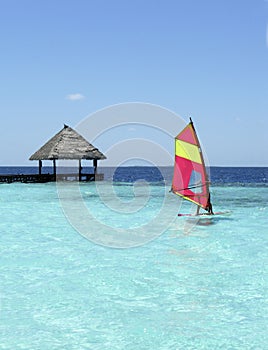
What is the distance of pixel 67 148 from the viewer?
1416 inches

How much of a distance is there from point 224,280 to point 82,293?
Result: 259cm

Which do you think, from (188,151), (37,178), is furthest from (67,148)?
(188,151)

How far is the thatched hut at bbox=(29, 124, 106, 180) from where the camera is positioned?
35250mm

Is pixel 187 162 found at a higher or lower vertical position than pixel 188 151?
lower

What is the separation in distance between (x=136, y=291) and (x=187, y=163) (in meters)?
A: 7.24

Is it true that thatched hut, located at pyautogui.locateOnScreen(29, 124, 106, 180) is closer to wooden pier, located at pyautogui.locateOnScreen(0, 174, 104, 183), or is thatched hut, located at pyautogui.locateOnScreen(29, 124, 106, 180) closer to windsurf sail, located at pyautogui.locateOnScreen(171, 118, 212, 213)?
wooden pier, located at pyautogui.locateOnScreen(0, 174, 104, 183)

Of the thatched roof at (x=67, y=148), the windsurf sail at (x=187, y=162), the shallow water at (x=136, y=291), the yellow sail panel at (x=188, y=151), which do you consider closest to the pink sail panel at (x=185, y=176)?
the windsurf sail at (x=187, y=162)

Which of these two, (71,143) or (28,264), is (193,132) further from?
(71,143)

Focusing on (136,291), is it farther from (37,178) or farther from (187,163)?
(37,178)

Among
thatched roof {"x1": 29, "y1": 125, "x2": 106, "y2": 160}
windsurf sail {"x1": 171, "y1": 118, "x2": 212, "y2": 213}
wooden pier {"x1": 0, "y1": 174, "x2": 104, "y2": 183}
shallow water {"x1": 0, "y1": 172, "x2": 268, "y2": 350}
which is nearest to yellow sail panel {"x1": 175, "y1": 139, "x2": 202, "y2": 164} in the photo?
windsurf sail {"x1": 171, "y1": 118, "x2": 212, "y2": 213}

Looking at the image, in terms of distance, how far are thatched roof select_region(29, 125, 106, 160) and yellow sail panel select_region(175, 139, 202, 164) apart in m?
22.0

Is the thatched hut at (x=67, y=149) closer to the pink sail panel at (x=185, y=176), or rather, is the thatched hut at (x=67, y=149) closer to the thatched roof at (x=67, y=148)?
the thatched roof at (x=67, y=148)

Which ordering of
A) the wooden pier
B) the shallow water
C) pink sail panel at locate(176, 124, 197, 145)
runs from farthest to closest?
the wooden pier, pink sail panel at locate(176, 124, 197, 145), the shallow water

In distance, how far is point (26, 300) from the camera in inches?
269
